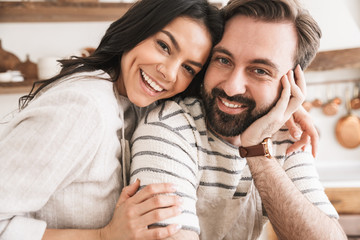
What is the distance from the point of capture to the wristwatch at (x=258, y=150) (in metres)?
1.14

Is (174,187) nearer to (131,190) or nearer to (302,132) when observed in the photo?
(131,190)

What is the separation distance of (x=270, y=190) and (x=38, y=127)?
82cm

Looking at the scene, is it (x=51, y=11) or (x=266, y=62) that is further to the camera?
(x=51, y=11)

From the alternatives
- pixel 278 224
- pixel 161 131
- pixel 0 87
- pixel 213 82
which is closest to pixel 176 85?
pixel 213 82

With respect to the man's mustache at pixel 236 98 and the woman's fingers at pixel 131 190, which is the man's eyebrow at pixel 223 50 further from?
the woman's fingers at pixel 131 190

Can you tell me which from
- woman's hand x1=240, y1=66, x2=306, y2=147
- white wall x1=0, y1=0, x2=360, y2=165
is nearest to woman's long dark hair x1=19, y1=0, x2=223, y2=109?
woman's hand x1=240, y1=66, x2=306, y2=147

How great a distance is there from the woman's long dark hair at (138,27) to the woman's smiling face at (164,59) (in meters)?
0.03

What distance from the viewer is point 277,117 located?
1.15m

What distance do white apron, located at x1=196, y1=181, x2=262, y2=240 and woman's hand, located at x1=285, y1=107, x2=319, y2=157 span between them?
0.26 m

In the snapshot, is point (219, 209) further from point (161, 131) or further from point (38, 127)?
point (38, 127)

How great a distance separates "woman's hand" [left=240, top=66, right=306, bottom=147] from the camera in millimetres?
1148

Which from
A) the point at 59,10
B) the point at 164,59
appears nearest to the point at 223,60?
the point at 164,59

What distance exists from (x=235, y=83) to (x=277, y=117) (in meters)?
0.22

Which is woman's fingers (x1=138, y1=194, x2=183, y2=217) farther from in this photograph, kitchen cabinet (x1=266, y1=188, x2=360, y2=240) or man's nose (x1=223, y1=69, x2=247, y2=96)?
kitchen cabinet (x1=266, y1=188, x2=360, y2=240)
